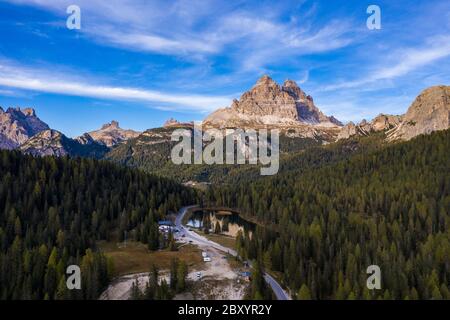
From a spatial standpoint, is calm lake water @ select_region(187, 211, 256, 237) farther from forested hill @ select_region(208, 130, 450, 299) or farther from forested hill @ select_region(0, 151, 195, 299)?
forested hill @ select_region(0, 151, 195, 299)

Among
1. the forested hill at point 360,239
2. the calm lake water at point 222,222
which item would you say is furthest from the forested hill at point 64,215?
the forested hill at point 360,239

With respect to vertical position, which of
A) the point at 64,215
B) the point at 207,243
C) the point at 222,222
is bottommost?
the point at 207,243

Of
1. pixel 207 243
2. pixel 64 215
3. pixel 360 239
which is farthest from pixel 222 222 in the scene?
pixel 64 215

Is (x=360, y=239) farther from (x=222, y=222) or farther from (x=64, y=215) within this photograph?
(x=64, y=215)

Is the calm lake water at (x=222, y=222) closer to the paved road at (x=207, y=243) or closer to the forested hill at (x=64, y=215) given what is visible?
the paved road at (x=207, y=243)

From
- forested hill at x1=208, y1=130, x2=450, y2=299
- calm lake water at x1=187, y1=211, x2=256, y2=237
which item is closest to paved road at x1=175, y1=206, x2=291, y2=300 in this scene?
forested hill at x1=208, y1=130, x2=450, y2=299
